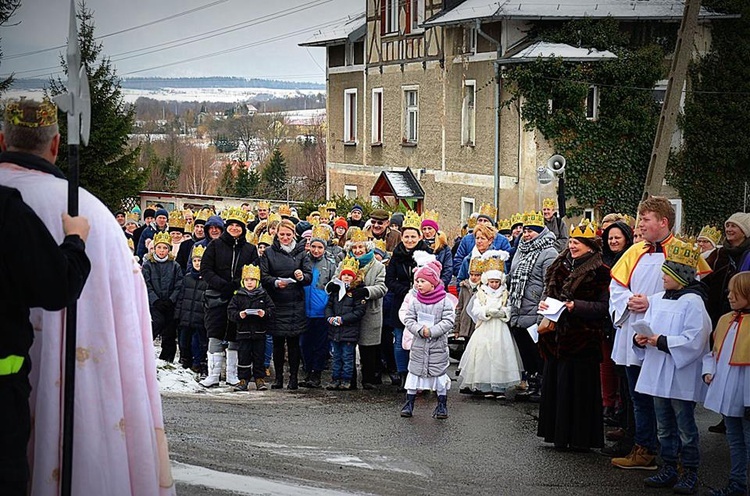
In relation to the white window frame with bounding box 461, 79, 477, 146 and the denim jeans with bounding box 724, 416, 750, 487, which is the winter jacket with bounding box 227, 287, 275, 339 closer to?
the denim jeans with bounding box 724, 416, 750, 487

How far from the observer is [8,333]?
4934mm

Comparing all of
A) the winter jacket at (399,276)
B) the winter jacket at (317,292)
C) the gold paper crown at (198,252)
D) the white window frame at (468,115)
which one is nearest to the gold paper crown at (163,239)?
the gold paper crown at (198,252)

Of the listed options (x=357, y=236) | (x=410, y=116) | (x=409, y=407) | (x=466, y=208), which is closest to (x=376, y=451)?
(x=409, y=407)

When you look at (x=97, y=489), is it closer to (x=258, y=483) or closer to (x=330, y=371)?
(x=258, y=483)

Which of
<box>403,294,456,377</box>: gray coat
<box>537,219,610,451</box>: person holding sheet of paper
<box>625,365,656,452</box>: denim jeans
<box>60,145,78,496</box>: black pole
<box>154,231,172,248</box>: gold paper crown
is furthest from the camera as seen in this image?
<box>154,231,172,248</box>: gold paper crown

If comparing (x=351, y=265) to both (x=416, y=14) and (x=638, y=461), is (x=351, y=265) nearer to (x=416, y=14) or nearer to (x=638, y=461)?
(x=638, y=461)

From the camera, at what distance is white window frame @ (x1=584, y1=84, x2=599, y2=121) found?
31972 millimetres

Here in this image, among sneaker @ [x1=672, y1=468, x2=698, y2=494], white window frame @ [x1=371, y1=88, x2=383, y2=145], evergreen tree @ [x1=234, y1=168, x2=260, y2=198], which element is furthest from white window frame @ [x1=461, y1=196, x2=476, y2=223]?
evergreen tree @ [x1=234, y1=168, x2=260, y2=198]

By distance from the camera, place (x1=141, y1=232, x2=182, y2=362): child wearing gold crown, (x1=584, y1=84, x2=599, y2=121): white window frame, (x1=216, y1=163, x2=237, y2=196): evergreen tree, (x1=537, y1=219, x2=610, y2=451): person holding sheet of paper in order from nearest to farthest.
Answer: (x1=537, y1=219, x2=610, y2=451): person holding sheet of paper
(x1=141, y1=232, x2=182, y2=362): child wearing gold crown
(x1=584, y1=84, x2=599, y2=121): white window frame
(x1=216, y1=163, x2=237, y2=196): evergreen tree

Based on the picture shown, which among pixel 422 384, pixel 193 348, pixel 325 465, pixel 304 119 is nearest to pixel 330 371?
pixel 193 348

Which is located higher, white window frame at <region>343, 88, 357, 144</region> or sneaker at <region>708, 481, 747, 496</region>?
white window frame at <region>343, 88, 357, 144</region>

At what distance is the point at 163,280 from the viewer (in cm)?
1549

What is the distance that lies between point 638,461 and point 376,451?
2.22 m

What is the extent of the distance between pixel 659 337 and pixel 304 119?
134732mm
